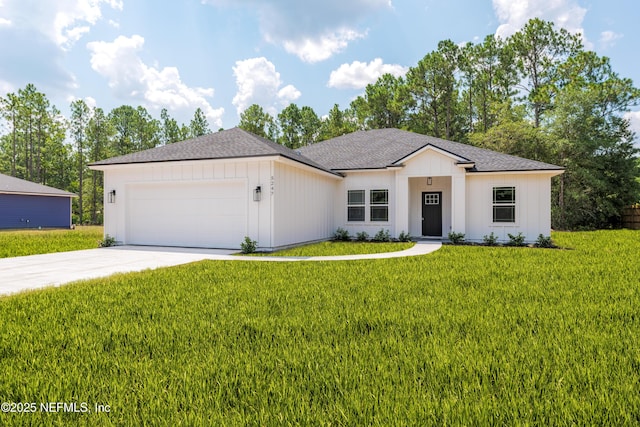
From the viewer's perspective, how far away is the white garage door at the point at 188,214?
11492 millimetres

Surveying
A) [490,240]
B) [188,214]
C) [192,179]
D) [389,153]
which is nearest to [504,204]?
[490,240]

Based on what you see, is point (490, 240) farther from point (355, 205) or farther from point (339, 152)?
point (339, 152)

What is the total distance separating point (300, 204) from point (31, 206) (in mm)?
22909

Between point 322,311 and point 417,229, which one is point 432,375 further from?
point 417,229

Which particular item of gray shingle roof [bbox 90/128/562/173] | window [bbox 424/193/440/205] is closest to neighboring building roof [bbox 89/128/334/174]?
gray shingle roof [bbox 90/128/562/173]

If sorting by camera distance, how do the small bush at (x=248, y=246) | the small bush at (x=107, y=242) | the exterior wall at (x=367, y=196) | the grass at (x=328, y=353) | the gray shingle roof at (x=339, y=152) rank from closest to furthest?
the grass at (x=328, y=353) < the small bush at (x=248, y=246) < the gray shingle roof at (x=339, y=152) < the small bush at (x=107, y=242) < the exterior wall at (x=367, y=196)

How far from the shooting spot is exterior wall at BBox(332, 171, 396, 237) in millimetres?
14664

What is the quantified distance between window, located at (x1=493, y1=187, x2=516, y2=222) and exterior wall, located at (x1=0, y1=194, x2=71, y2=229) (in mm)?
28792

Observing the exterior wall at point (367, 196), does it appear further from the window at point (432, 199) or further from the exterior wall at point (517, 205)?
the exterior wall at point (517, 205)

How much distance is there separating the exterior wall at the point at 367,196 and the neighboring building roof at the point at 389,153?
44 cm

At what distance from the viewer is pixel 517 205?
13453 millimetres

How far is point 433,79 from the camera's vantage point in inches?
1259

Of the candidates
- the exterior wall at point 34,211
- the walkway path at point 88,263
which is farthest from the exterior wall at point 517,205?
the exterior wall at point 34,211

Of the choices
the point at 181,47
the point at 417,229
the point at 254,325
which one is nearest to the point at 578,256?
the point at 417,229
